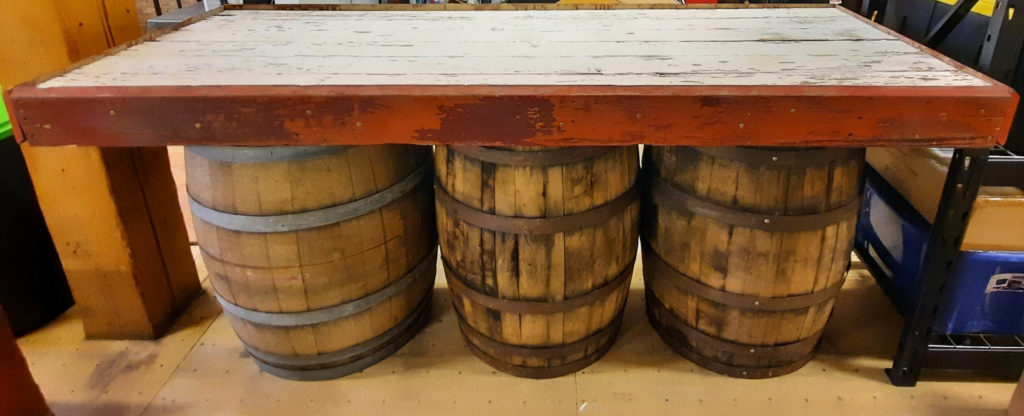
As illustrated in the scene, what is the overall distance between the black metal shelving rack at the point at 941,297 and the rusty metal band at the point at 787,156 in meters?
0.31

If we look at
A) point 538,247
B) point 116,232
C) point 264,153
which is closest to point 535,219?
point 538,247

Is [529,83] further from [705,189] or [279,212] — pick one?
[279,212]

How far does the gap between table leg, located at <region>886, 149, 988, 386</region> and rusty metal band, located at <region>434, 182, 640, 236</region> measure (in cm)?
89

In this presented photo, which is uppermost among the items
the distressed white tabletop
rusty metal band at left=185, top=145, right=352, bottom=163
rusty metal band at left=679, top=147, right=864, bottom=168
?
the distressed white tabletop

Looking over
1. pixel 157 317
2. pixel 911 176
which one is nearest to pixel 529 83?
pixel 911 176

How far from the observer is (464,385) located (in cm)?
216

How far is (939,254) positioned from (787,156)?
0.57m

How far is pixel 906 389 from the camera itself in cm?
210

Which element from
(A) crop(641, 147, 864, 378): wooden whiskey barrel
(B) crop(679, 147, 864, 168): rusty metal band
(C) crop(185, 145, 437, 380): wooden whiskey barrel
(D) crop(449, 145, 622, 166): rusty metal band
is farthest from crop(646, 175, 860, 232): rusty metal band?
(C) crop(185, 145, 437, 380): wooden whiskey barrel

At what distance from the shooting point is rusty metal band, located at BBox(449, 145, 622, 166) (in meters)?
1.78

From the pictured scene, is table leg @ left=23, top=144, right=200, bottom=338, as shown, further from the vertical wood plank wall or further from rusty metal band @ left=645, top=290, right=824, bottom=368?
rusty metal band @ left=645, top=290, right=824, bottom=368

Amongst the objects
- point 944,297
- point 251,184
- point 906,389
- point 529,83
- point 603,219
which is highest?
point 529,83

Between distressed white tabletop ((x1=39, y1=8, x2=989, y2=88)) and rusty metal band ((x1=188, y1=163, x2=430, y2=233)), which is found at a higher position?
distressed white tabletop ((x1=39, y1=8, x2=989, y2=88))

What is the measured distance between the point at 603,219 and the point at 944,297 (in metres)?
1.07
